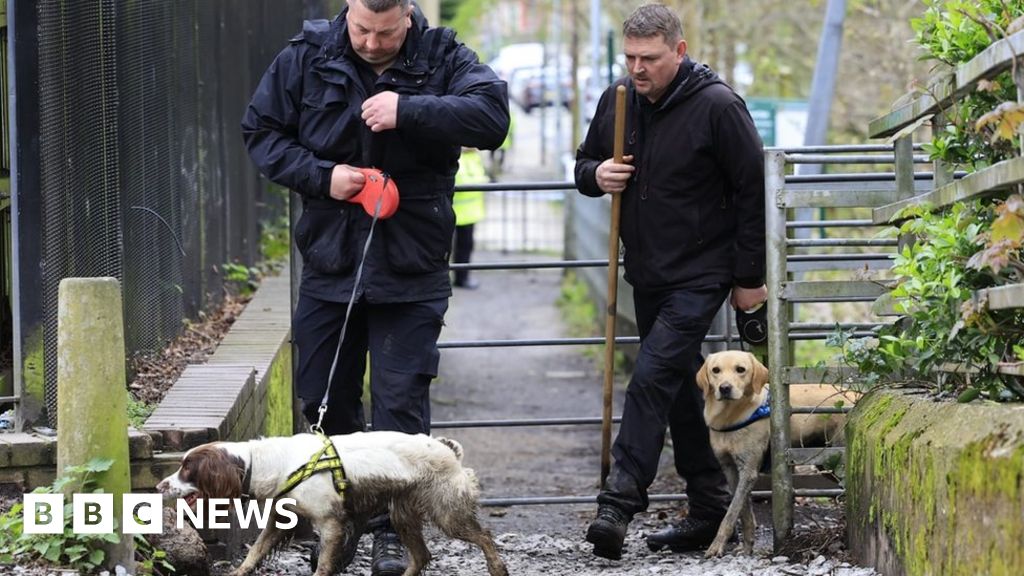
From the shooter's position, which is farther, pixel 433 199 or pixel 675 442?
pixel 675 442

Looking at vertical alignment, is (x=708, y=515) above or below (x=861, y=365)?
below

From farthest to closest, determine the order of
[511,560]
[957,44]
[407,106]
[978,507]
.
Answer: [511,560] → [407,106] → [957,44] → [978,507]

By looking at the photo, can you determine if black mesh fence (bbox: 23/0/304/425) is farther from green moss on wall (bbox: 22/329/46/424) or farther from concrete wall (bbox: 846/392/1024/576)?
concrete wall (bbox: 846/392/1024/576)

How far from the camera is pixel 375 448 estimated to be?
5.46 meters

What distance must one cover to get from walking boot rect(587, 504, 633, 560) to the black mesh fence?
2.14 metres

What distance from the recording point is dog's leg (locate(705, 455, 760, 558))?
6.73m

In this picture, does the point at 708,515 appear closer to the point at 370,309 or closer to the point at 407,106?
the point at 370,309

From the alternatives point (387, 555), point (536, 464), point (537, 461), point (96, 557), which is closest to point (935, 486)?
point (387, 555)

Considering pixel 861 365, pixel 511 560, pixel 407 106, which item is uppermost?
pixel 407 106

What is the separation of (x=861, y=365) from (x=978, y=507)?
65.7 inches

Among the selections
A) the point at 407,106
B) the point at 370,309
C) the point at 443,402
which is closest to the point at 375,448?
the point at 370,309

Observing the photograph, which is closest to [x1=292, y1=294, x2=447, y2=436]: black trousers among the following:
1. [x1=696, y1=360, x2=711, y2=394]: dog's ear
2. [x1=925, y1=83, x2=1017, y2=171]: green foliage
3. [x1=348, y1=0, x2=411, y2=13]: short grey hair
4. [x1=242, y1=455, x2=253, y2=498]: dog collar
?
[x1=242, y1=455, x2=253, y2=498]: dog collar

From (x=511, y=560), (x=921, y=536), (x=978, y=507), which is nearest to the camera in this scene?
(x=978, y=507)

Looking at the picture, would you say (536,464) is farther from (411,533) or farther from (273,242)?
(411,533)
